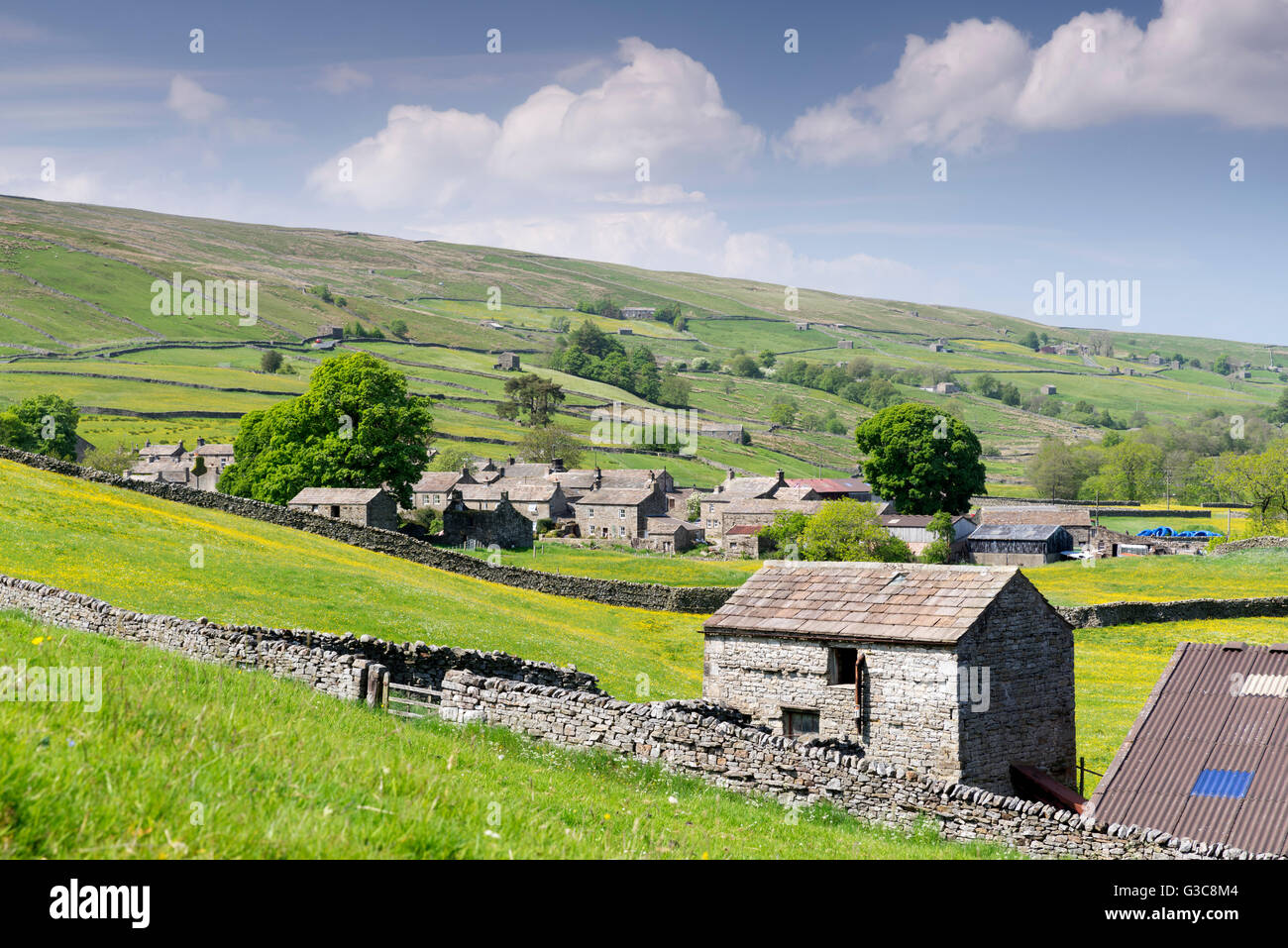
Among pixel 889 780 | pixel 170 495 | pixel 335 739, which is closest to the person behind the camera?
pixel 335 739

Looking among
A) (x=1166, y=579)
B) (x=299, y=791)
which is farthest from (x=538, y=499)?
(x=299, y=791)

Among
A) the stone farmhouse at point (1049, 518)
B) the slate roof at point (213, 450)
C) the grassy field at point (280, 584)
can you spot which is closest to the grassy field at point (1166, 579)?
the stone farmhouse at point (1049, 518)

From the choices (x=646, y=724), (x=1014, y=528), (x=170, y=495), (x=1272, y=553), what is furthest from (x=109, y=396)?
(x=646, y=724)

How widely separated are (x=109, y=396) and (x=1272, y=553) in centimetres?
15048

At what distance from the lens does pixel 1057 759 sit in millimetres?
23094

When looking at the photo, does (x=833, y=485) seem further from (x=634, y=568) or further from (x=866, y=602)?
(x=866, y=602)

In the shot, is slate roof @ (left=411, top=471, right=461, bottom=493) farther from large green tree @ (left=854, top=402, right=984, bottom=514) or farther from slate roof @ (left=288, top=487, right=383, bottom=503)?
large green tree @ (left=854, top=402, right=984, bottom=514)

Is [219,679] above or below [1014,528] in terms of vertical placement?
above

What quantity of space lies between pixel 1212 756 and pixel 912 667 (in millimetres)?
5542

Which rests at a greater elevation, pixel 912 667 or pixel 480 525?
pixel 912 667

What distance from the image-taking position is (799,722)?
23.1 meters
